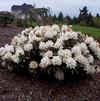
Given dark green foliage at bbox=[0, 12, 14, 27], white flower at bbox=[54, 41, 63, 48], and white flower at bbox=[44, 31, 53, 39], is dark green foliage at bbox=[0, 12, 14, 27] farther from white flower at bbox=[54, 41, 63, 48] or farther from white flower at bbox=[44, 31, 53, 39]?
white flower at bbox=[54, 41, 63, 48]

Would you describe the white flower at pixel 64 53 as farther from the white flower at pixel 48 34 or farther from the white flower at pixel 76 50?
the white flower at pixel 48 34

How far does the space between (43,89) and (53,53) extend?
0.63 m

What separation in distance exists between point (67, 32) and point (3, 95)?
1615 millimetres

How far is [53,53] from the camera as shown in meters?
6.96

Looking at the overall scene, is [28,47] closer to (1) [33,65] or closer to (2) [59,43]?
(1) [33,65]

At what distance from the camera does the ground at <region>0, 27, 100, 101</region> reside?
21.8 ft

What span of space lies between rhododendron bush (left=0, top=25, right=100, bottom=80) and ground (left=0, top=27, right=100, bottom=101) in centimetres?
18

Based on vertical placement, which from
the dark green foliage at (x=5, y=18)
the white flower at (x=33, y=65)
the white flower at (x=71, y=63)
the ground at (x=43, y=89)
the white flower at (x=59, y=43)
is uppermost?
the dark green foliage at (x=5, y=18)


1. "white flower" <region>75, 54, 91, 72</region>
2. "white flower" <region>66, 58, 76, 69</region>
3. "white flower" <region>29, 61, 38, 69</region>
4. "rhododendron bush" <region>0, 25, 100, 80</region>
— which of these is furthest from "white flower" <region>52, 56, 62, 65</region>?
"white flower" <region>29, 61, 38, 69</region>

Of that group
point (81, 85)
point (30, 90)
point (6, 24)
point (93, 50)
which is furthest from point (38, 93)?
point (6, 24)

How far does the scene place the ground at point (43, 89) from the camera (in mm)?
6656

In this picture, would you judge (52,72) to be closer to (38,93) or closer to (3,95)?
(38,93)

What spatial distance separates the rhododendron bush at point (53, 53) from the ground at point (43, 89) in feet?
0.59

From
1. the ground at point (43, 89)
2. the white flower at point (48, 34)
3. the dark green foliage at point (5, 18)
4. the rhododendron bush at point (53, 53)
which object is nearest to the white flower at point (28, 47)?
the rhododendron bush at point (53, 53)
